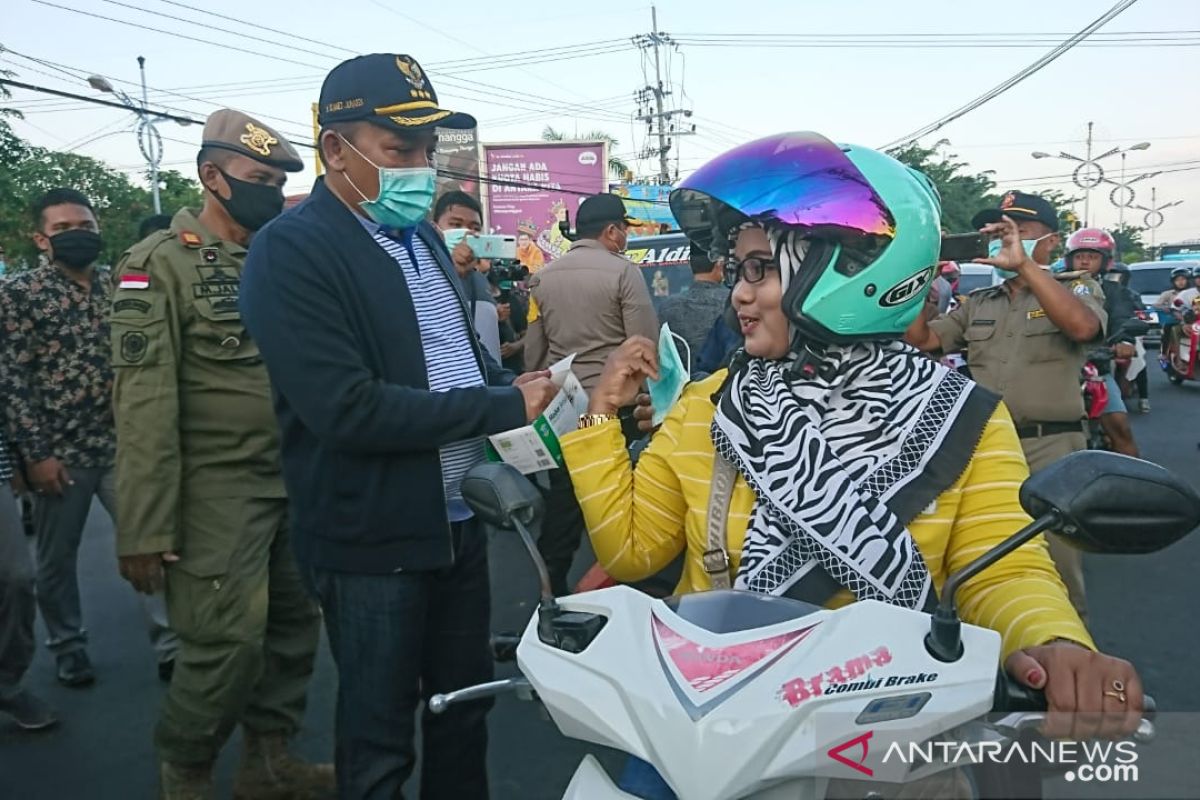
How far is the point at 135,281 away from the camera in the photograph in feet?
9.32

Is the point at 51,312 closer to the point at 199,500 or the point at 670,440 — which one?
the point at 199,500

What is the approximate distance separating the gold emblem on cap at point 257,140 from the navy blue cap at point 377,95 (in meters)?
1.01

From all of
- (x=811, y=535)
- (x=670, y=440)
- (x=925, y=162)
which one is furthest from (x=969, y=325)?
(x=925, y=162)

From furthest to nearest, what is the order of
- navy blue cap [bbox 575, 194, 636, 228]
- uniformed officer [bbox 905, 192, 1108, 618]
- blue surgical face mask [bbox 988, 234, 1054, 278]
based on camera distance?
1. navy blue cap [bbox 575, 194, 636, 228]
2. blue surgical face mask [bbox 988, 234, 1054, 278]
3. uniformed officer [bbox 905, 192, 1108, 618]

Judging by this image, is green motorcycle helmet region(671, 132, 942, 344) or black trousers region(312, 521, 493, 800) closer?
green motorcycle helmet region(671, 132, 942, 344)

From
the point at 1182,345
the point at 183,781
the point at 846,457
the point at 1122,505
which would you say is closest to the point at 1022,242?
the point at 846,457

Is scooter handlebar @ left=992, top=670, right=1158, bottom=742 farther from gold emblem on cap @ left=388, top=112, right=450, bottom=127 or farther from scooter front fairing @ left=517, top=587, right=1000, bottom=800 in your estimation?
gold emblem on cap @ left=388, top=112, right=450, bottom=127

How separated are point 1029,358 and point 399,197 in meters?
2.99

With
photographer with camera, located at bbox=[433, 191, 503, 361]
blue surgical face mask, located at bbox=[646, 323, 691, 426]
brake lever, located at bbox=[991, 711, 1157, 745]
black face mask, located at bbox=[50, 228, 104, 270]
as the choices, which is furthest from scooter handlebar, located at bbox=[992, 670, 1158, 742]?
black face mask, located at bbox=[50, 228, 104, 270]

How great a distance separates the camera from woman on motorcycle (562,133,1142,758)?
5.11ft

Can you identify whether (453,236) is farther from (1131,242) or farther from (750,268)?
(1131,242)

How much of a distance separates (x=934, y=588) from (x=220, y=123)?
2.70m

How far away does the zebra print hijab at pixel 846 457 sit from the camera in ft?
5.05

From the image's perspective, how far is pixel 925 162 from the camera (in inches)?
1736
